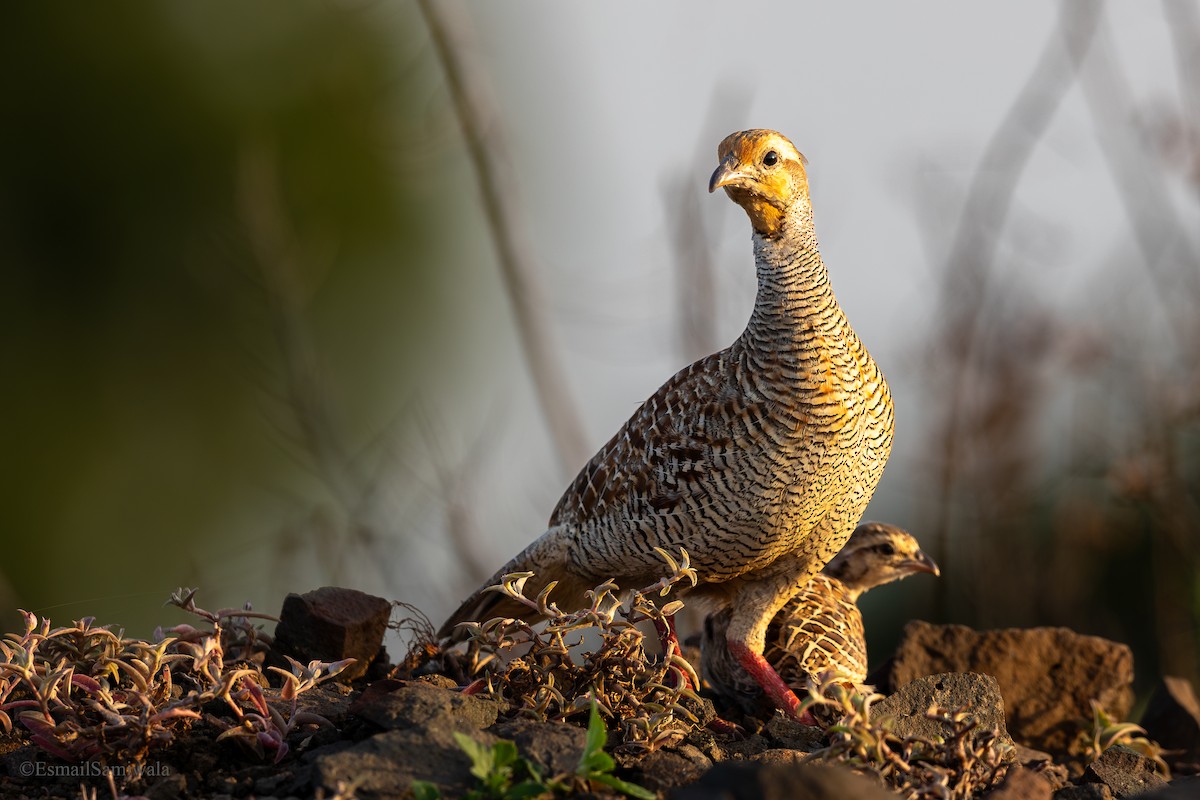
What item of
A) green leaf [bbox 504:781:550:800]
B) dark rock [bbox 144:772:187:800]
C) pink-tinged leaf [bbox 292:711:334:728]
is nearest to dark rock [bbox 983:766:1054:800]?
green leaf [bbox 504:781:550:800]

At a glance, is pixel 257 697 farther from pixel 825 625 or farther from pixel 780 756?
pixel 825 625

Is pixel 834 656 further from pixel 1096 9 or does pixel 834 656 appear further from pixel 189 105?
pixel 189 105

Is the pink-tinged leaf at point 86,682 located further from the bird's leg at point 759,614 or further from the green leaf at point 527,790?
the bird's leg at point 759,614

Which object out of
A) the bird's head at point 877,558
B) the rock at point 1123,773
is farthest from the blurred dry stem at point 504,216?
the rock at point 1123,773

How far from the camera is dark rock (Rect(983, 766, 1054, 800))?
2.78 meters

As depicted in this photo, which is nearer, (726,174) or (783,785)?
(783,785)

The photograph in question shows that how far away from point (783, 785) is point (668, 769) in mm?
590

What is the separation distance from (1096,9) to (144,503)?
267 inches

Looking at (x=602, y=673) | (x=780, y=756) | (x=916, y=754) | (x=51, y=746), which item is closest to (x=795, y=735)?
(x=780, y=756)

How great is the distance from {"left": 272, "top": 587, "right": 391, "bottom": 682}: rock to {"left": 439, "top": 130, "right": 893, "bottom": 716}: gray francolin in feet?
1.45

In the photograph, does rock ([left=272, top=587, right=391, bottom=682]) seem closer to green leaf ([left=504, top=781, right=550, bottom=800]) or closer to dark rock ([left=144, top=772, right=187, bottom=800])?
dark rock ([left=144, top=772, right=187, bottom=800])

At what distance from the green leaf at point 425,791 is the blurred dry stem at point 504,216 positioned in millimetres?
3843

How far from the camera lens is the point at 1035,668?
480 centimetres


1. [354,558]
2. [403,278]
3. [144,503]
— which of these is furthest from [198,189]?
[354,558]
